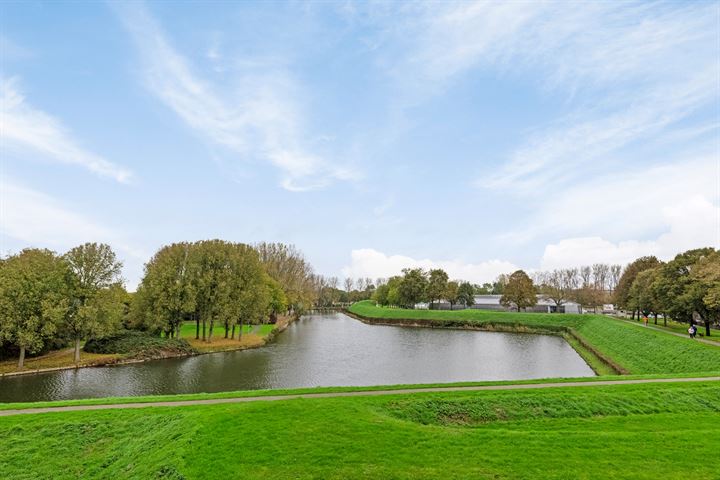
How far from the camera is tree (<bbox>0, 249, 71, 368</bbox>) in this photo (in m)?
28.9

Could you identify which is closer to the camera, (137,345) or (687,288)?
(687,288)

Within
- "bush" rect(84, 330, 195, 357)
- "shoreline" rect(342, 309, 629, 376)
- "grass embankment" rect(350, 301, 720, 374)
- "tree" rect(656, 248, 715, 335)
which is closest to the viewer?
"grass embankment" rect(350, 301, 720, 374)

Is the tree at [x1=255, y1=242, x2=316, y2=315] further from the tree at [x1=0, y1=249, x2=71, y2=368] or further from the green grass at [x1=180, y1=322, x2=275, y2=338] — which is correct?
Answer: the tree at [x1=0, y1=249, x2=71, y2=368]

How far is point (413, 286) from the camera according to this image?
9150 centimetres

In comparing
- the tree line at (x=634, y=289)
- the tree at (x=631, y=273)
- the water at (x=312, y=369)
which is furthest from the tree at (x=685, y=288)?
the tree at (x=631, y=273)

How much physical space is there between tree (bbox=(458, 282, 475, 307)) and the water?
1937 inches

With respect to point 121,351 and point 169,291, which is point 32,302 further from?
point 169,291

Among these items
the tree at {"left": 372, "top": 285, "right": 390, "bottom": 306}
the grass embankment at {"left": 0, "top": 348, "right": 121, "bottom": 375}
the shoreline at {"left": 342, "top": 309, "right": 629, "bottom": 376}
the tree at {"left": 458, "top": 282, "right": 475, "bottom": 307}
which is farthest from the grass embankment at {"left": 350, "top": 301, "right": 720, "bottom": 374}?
the grass embankment at {"left": 0, "top": 348, "right": 121, "bottom": 375}

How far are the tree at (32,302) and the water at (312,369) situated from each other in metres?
3.13

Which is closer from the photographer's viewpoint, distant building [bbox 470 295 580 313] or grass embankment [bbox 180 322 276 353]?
grass embankment [bbox 180 322 276 353]

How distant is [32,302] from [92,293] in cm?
400

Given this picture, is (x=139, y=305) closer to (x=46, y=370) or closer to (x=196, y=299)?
(x=196, y=299)

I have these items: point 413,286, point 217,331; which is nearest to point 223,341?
point 217,331

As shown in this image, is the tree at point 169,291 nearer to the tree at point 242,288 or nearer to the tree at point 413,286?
the tree at point 242,288
